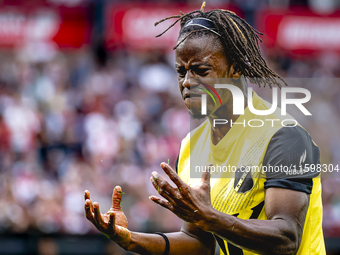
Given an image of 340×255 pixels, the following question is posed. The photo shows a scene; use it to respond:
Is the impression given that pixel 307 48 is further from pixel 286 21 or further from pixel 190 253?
pixel 190 253

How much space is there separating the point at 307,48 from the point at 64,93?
5390 mm

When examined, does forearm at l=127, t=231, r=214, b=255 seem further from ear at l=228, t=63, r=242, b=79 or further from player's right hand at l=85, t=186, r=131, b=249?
ear at l=228, t=63, r=242, b=79

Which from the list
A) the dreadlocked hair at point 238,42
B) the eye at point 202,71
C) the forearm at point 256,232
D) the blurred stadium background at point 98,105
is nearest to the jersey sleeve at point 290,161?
the forearm at point 256,232

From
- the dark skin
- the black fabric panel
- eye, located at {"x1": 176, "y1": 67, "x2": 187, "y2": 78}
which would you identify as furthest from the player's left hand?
eye, located at {"x1": 176, "y1": 67, "x2": 187, "y2": 78}

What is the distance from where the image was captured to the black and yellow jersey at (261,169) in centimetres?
239

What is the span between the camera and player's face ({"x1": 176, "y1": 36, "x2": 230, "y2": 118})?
8.61 feet

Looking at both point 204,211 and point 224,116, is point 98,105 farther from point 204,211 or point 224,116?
point 204,211

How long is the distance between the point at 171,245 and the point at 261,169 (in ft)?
2.78

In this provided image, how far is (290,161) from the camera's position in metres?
2.37

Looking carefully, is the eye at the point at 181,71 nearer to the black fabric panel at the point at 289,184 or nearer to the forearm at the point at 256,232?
the black fabric panel at the point at 289,184

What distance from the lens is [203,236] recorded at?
3090mm

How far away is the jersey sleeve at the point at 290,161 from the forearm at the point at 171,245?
0.82 metres

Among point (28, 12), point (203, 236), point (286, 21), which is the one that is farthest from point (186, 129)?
point (203, 236)

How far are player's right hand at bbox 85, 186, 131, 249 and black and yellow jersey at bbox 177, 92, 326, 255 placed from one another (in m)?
0.54
